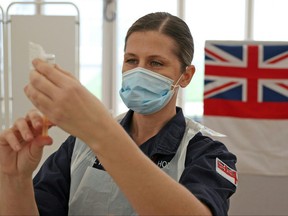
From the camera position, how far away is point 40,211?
121cm

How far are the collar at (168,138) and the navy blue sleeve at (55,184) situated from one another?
24cm

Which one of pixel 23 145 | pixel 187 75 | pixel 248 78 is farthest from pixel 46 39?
pixel 23 145

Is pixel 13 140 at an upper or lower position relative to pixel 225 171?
upper

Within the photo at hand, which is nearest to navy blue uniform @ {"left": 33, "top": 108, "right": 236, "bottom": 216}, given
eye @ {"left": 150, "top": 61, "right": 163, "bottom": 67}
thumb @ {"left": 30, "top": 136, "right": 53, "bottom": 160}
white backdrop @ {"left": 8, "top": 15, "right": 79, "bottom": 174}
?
eye @ {"left": 150, "top": 61, "right": 163, "bottom": 67}

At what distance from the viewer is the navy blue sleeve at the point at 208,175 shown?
99 cm

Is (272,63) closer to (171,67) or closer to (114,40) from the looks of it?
(171,67)

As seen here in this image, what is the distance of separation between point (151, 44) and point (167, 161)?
33cm

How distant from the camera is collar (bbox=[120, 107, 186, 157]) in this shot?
124cm

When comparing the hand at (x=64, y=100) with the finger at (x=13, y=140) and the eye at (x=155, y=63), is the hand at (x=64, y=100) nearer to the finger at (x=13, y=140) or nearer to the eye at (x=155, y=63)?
the finger at (x=13, y=140)

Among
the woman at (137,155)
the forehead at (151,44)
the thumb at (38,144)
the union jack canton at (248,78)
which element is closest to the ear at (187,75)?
the woman at (137,155)

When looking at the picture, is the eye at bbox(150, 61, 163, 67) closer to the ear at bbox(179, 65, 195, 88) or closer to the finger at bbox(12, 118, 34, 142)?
the ear at bbox(179, 65, 195, 88)

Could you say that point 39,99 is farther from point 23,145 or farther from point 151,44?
point 151,44

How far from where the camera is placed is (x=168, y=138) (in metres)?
1.27

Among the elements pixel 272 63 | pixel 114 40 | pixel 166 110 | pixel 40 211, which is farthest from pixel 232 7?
pixel 40 211
